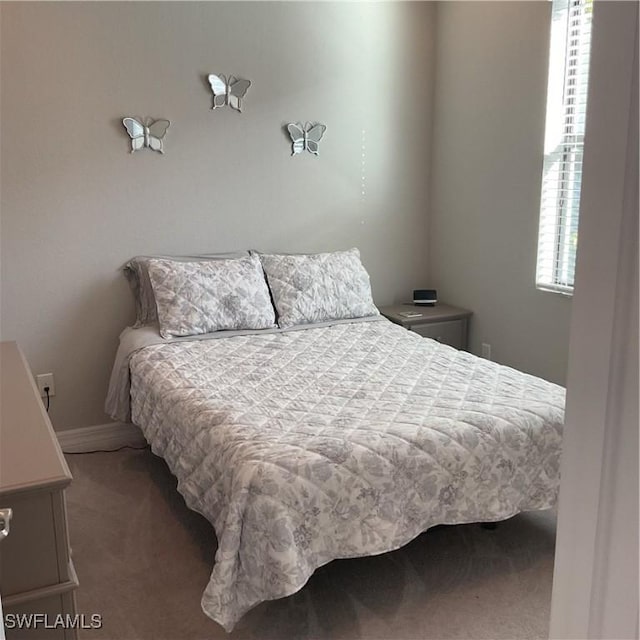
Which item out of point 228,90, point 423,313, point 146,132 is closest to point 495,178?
point 423,313

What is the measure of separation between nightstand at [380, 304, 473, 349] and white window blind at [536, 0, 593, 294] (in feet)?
1.92

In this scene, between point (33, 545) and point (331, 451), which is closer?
point (33, 545)

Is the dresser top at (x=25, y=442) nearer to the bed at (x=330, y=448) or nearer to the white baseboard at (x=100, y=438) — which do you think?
the bed at (x=330, y=448)

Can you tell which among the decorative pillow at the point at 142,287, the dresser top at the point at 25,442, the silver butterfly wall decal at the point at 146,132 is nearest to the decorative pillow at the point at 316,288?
the decorative pillow at the point at 142,287

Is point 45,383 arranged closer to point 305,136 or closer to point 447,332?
point 305,136

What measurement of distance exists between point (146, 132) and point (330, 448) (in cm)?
213

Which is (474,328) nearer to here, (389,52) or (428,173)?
(428,173)

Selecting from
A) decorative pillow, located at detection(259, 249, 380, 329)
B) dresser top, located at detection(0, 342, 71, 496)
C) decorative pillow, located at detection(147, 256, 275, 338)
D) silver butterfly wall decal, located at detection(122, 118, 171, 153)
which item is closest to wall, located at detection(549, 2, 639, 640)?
dresser top, located at detection(0, 342, 71, 496)

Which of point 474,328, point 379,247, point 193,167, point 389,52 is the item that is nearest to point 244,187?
point 193,167

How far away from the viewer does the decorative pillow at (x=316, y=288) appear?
349 cm

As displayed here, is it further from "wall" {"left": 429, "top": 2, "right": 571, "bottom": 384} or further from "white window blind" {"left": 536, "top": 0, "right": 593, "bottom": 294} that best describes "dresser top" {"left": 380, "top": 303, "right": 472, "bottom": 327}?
"white window blind" {"left": 536, "top": 0, "right": 593, "bottom": 294}

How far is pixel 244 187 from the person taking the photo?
3.67 meters

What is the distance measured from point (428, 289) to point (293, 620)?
8.62ft

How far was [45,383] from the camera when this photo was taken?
3.34 m
